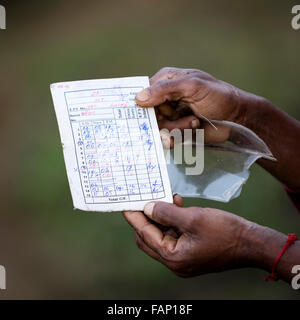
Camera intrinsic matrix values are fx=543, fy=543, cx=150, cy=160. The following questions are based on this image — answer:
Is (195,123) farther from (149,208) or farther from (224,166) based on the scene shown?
(149,208)

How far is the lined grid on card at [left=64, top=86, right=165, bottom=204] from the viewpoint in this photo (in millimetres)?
1795

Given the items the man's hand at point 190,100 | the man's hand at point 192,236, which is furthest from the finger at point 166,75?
the man's hand at point 192,236

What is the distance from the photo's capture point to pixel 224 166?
6.37ft

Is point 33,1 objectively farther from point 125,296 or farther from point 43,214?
point 125,296

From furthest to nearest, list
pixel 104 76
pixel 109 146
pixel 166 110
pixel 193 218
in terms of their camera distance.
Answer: pixel 104 76
pixel 166 110
pixel 109 146
pixel 193 218

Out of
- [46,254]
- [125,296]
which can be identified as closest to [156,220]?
[125,296]

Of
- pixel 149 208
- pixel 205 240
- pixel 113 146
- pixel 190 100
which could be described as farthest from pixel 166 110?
pixel 205 240

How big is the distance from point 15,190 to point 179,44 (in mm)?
1696

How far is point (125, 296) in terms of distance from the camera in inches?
131

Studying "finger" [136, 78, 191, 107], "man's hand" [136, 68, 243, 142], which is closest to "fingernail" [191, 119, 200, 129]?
"man's hand" [136, 68, 243, 142]

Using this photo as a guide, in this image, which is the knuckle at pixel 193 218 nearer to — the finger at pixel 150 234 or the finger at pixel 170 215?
the finger at pixel 170 215

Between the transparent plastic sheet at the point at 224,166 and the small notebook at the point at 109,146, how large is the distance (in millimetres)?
134

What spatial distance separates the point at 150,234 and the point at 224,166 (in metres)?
0.38

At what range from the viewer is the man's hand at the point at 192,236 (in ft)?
5.62
